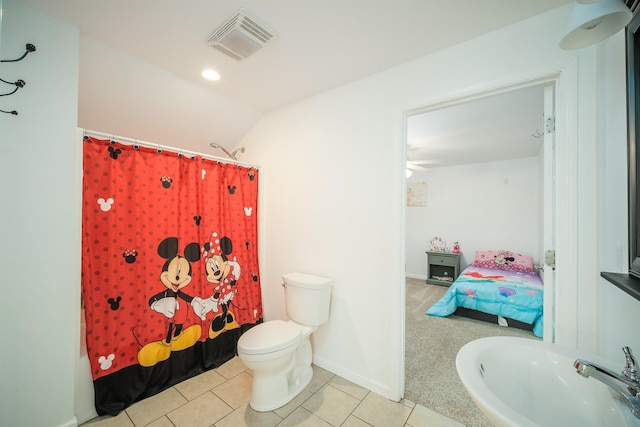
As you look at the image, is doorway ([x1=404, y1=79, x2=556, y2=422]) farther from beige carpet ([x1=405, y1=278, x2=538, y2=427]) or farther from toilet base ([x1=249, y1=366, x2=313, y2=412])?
toilet base ([x1=249, y1=366, x2=313, y2=412])

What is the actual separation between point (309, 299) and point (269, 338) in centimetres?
40

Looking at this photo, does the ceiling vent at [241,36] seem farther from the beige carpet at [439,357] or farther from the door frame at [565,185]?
the beige carpet at [439,357]

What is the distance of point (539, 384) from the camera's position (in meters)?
0.90

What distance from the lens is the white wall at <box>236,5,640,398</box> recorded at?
1141 millimetres

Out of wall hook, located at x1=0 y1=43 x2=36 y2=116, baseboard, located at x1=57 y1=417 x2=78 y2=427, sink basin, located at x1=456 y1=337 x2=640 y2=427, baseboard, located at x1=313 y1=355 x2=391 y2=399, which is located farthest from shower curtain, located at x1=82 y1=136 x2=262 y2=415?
sink basin, located at x1=456 y1=337 x2=640 y2=427

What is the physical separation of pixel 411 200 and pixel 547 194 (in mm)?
3943

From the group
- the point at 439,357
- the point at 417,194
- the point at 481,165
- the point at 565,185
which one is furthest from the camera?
the point at 417,194

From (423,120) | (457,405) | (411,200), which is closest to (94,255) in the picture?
(457,405)

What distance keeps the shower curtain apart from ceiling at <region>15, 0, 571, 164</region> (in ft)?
1.83

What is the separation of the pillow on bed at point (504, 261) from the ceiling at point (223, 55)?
3657mm

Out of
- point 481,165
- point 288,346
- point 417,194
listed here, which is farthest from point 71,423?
point 481,165

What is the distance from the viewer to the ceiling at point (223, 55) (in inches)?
49.6

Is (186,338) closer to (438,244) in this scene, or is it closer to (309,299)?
(309,299)

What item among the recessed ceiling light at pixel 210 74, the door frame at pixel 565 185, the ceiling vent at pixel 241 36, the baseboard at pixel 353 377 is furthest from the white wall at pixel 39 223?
the door frame at pixel 565 185
